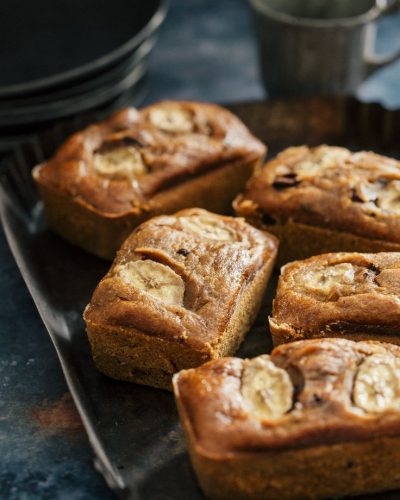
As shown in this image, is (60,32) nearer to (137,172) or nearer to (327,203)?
(137,172)

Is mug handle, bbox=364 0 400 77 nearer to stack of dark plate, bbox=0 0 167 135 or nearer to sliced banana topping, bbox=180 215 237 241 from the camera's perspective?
stack of dark plate, bbox=0 0 167 135

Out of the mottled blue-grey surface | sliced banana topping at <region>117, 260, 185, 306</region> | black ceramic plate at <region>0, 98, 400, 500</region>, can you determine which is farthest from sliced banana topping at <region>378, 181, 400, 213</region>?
the mottled blue-grey surface

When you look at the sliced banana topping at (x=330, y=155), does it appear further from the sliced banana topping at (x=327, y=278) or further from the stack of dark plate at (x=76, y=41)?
the stack of dark plate at (x=76, y=41)

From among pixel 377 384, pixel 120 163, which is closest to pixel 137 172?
pixel 120 163

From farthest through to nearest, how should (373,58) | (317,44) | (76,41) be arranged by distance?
1. (76,41)
2. (373,58)
3. (317,44)

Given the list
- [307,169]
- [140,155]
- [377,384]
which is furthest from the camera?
[140,155]

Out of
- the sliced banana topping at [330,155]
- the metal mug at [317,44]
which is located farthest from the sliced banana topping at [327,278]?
the metal mug at [317,44]

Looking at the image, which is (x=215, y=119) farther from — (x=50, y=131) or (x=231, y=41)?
(x=231, y=41)

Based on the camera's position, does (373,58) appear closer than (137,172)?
No
